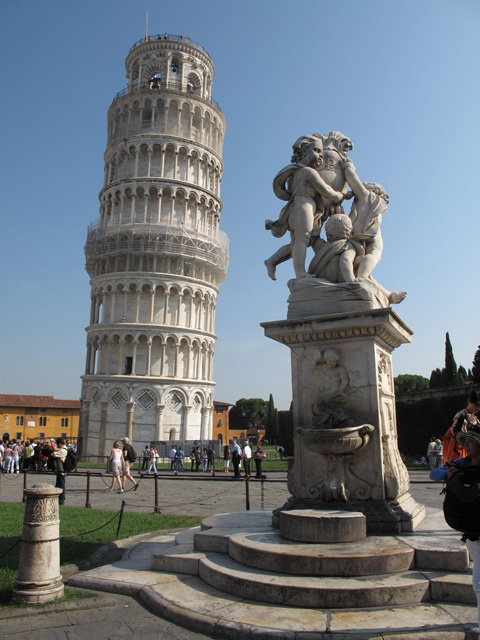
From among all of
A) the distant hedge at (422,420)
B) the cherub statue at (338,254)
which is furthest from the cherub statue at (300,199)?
the distant hedge at (422,420)

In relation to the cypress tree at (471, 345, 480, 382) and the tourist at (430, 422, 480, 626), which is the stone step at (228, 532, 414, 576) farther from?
the cypress tree at (471, 345, 480, 382)

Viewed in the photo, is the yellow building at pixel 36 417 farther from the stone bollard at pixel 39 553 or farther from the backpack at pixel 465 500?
the backpack at pixel 465 500

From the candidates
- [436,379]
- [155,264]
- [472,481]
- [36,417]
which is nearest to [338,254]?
[472,481]

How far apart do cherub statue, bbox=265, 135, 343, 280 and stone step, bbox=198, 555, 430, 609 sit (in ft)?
11.6

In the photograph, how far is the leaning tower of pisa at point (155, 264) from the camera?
4478cm

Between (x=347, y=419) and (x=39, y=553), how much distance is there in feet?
10.9

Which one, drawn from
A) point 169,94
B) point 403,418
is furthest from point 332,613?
point 169,94

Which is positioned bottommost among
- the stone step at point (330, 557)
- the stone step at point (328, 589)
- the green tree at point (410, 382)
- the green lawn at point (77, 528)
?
the green lawn at point (77, 528)

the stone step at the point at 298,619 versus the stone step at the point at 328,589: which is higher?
the stone step at the point at 328,589

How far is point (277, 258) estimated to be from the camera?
23.5ft

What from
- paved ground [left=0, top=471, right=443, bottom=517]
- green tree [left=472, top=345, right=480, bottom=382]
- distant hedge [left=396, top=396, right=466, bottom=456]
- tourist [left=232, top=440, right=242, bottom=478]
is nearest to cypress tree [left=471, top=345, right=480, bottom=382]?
green tree [left=472, top=345, right=480, bottom=382]

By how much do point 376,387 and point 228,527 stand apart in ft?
7.68

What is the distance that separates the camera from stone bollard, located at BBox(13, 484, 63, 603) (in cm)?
472

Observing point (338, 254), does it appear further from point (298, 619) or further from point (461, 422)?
point (298, 619)
